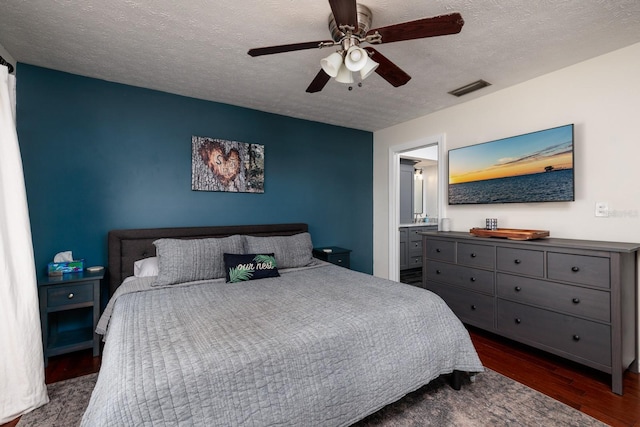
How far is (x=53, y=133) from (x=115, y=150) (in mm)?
470

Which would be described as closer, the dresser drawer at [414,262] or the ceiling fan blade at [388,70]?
the ceiling fan blade at [388,70]

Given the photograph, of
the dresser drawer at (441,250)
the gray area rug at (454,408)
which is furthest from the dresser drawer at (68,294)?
the dresser drawer at (441,250)

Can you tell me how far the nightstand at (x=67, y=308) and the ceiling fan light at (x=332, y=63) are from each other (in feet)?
8.11

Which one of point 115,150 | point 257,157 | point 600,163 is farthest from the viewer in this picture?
point 257,157

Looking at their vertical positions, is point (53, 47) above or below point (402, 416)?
above

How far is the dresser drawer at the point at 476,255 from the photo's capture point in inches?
106

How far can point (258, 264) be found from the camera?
265cm

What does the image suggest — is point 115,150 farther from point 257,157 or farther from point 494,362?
point 494,362

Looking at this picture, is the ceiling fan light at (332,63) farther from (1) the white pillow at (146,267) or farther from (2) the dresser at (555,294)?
(1) the white pillow at (146,267)

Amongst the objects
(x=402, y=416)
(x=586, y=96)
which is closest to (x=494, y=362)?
(x=402, y=416)

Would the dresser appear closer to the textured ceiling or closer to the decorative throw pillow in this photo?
the textured ceiling

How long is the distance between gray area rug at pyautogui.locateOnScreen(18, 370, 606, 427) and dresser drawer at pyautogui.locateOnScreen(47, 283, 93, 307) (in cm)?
61

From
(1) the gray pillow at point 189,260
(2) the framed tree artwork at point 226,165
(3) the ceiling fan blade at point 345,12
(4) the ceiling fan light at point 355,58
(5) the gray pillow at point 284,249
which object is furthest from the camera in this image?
(2) the framed tree artwork at point 226,165

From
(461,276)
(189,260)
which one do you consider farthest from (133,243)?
(461,276)
